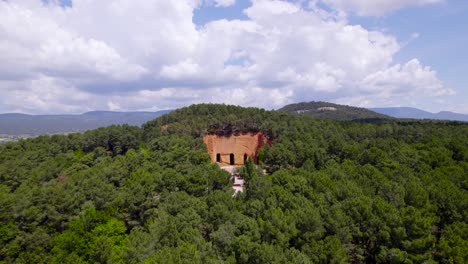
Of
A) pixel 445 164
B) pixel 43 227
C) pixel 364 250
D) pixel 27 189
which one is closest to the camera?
pixel 364 250

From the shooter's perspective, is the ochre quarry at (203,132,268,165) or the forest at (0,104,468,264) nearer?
the forest at (0,104,468,264)

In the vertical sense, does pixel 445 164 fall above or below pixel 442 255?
above

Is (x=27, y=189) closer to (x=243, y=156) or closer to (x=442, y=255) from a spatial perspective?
(x=243, y=156)

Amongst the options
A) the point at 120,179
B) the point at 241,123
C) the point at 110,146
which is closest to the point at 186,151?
the point at 120,179

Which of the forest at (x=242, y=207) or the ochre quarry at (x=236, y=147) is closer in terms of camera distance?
the forest at (x=242, y=207)
